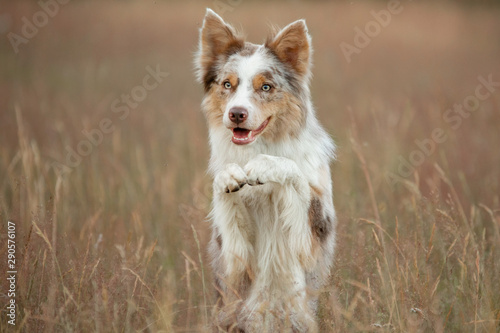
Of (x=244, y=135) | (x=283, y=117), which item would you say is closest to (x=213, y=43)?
(x=283, y=117)

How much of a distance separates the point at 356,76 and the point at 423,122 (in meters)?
3.05

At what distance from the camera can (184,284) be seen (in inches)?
190

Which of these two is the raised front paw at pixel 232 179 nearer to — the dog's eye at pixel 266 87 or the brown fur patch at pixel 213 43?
the dog's eye at pixel 266 87

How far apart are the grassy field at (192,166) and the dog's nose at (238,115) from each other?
950 millimetres

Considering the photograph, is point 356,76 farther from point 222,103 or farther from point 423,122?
point 222,103

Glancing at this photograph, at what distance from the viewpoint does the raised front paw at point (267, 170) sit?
369 centimetres

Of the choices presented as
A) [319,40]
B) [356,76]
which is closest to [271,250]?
[356,76]

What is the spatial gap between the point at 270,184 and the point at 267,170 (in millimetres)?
266

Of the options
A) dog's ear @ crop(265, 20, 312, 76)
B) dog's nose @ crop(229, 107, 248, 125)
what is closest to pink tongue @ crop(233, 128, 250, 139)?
dog's nose @ crop(229, 107, 248, 125)

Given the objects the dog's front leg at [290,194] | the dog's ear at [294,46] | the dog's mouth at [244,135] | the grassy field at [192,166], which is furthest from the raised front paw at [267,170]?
the dog's ear at [294,46]

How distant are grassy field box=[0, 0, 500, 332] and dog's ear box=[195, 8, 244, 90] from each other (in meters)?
0.70

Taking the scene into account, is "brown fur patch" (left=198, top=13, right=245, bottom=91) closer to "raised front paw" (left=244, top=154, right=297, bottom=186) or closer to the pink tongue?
the pink tongue

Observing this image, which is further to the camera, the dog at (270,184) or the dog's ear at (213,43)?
the dog's ear at (213,43)

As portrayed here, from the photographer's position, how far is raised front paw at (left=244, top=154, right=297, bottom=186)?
12.1 feet
